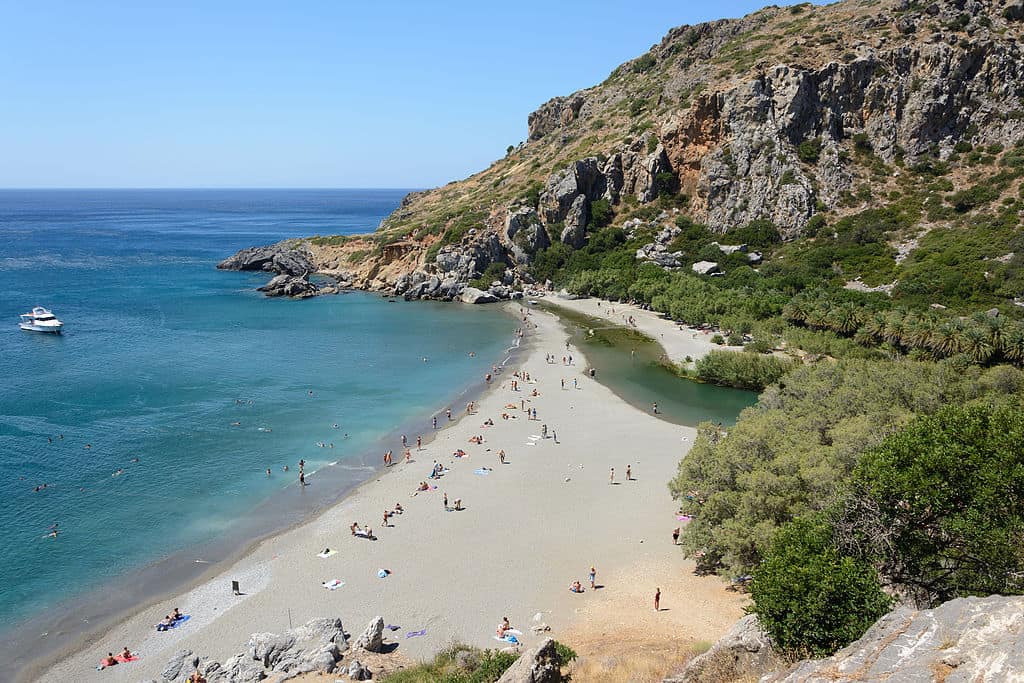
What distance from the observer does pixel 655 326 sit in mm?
66312

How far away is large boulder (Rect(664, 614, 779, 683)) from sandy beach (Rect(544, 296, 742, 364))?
40.6m

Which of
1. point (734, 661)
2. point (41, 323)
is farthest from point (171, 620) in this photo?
point (41, 323)

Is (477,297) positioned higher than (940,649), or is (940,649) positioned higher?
(940,649)

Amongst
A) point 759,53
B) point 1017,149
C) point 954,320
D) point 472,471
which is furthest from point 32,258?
point 1017,149

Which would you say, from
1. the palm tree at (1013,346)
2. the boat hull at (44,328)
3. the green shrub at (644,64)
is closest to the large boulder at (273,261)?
the boat hull at (44,328)

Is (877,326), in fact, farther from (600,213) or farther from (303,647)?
(600,213)

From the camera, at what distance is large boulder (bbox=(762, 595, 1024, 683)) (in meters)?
7.36

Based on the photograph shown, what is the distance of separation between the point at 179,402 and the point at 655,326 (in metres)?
44.6

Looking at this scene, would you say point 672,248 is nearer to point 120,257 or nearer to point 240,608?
point 240,608

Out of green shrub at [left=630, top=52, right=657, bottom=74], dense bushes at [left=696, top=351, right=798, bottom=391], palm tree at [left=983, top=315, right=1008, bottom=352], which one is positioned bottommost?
dense bushes at [left=696, top=351, right=798, bottom=391]

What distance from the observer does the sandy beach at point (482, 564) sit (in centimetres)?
2036

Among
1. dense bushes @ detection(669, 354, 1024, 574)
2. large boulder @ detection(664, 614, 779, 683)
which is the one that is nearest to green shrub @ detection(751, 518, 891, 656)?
large boulder @ detection(664, 614, 779, 683)

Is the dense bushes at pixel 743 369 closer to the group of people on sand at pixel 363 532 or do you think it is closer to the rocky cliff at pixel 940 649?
the group of people on sand at pixel 363 532

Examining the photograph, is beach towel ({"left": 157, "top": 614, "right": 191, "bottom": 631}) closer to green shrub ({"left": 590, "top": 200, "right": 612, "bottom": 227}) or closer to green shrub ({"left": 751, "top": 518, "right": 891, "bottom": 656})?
green shrub ({"left": 751, "top": 518, "right": 891, "bottom": 656})
